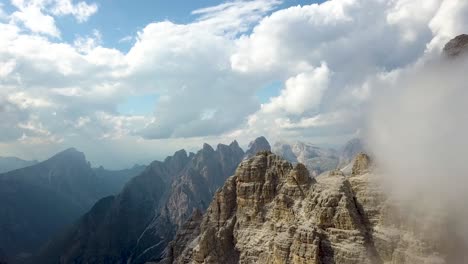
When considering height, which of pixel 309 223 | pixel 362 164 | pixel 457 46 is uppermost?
pixel 457 46

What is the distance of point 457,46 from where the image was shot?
344 feet

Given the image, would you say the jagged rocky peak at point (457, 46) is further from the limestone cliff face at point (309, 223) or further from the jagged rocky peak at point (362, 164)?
the limestone cliff face at point (309, 223)

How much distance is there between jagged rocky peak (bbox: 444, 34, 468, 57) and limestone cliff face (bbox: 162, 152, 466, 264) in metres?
40.8

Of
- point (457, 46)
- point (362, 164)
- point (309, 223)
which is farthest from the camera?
point (457, 46)

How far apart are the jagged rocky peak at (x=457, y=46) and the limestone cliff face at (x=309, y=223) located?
40798 millimetres

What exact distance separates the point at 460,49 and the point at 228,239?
78740 millimetres

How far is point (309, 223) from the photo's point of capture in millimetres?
85625

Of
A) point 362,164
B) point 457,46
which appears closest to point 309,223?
point 362,164

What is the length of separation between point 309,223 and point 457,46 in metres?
63.4

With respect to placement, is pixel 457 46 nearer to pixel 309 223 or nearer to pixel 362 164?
pixel 362 164

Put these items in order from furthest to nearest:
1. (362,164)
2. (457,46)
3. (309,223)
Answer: (457,46) < (362,164) < (309,223)

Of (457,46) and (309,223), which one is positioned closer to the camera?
(309,223)

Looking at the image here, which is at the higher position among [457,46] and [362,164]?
[457,46]

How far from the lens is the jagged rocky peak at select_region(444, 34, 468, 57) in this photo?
10231 centimetres
